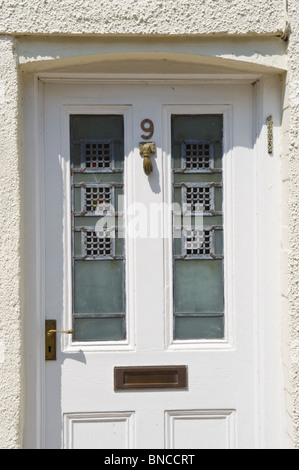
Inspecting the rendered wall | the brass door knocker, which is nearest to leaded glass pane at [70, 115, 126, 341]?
the brass door knocker

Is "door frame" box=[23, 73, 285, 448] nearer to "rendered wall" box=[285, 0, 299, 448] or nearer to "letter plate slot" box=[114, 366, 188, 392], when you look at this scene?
"rendered wall" box=[285, 0, 299, 448]

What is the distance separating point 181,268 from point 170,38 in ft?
3.76

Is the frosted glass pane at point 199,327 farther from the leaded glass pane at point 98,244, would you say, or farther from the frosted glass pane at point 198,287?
the leaded glass pane at point 98,244

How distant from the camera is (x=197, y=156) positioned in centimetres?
309

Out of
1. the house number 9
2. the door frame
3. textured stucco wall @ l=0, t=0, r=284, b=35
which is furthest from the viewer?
the house number 9

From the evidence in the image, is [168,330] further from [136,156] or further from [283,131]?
[283,131]

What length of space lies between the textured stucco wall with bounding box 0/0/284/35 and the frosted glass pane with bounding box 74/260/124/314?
115cm

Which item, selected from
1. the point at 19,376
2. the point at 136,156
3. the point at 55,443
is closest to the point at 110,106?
the point at 136,156

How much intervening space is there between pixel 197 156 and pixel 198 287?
679 millimetres

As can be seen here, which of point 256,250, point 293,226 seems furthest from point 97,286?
point 293,226

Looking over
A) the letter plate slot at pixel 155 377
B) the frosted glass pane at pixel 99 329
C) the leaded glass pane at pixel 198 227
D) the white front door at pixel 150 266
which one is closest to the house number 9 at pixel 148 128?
the white front door at pixel 150 266

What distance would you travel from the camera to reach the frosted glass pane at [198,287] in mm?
3092

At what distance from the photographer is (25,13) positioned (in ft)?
9.18

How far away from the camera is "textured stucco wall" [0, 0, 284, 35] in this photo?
2799 millimetres
